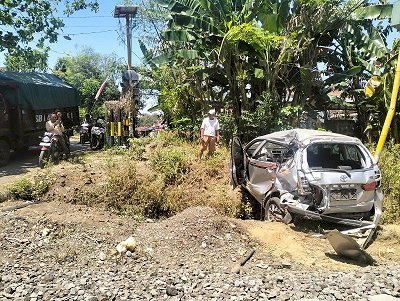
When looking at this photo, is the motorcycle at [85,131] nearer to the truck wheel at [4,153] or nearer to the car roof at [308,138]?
the truck wheel at [4,153]

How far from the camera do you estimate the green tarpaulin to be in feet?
43.9

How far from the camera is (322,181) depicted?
6254 mm

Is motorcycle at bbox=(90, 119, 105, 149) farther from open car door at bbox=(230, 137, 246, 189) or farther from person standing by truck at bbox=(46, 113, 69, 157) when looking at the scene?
open car door at bbox=(230, 137, 246, 189)

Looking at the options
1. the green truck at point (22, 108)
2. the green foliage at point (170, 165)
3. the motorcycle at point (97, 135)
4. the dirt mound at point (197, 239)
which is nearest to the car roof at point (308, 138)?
the dirt mound at point (197, 239)

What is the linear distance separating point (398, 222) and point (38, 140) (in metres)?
11.5

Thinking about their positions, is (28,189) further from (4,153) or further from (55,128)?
(4,153)

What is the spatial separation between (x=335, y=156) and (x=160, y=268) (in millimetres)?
3535

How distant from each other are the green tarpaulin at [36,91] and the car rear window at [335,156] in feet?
33.8

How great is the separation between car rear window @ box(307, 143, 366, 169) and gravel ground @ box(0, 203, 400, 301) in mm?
1676

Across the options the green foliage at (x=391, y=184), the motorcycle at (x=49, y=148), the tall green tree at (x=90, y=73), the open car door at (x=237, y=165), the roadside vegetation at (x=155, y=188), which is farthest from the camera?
the tall green tree at (x=90, y=73)

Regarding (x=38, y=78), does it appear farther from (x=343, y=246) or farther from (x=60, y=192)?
(x=343, y=246)

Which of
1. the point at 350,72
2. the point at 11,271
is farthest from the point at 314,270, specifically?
the point at 350,72

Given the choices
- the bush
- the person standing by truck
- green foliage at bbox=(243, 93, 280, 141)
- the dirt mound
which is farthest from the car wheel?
the person standing by truck

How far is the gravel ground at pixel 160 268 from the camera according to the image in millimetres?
4340
